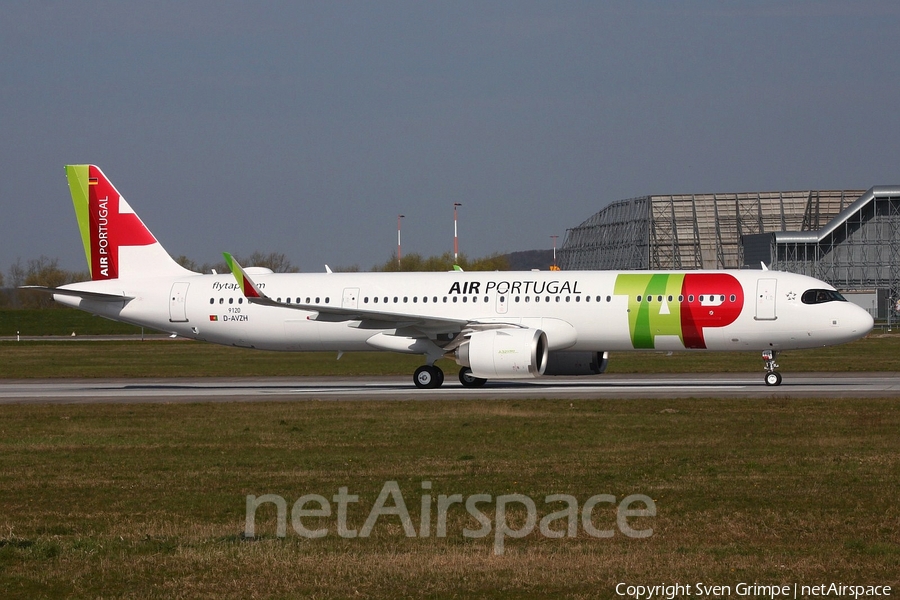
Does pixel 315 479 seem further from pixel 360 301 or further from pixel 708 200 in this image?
pixel 708 200

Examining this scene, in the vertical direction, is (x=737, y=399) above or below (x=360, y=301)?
below

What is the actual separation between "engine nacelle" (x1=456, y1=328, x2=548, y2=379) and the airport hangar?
191 ft

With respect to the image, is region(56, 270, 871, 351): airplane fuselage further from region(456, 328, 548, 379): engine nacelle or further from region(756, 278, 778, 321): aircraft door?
region(456, 328, 548, 379): engine nacelle

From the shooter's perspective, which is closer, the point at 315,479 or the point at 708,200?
the point at 315,479

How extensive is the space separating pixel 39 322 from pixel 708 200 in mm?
65578

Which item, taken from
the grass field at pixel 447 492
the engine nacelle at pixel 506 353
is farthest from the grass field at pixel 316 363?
the grass field at pixel 447 492

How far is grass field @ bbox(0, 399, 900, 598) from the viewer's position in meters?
9.96

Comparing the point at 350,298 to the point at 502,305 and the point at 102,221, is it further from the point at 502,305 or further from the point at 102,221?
the point at 102,221

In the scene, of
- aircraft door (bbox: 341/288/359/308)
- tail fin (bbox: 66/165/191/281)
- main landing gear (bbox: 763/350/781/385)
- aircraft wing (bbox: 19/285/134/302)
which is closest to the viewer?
main landing gear (bbox: 763/350/781/385)

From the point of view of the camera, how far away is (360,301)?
3678 centimetres

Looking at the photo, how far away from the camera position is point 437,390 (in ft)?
112

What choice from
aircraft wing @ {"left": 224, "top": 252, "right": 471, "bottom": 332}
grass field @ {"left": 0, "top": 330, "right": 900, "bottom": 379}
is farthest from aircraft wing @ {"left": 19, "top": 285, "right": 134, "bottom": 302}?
grass field @ {"left": 0, "top": 330, "right": 900, "bottom": 379}

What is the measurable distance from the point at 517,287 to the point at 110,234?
14921 mm

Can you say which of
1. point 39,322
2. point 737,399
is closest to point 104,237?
point 737,399
